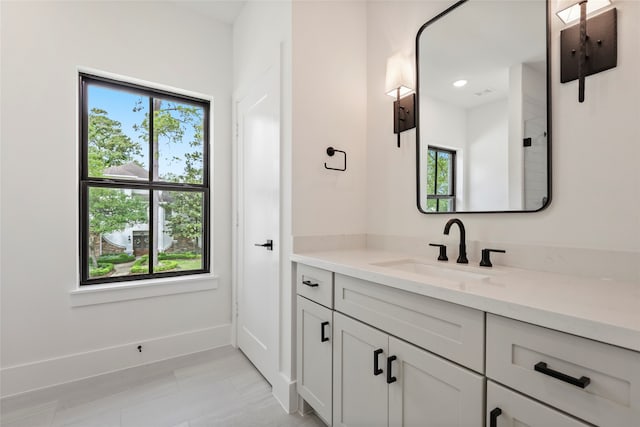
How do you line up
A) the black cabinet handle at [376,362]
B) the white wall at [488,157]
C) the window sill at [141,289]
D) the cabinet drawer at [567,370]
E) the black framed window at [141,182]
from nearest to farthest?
the cabinet drawer at [567,370] < the black cabinet handle at [376,362] < the white wall at [488,157] < the window sill at [141,289] < the black framed window at [141,182]

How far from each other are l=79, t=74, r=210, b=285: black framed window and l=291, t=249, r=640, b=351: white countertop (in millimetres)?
1834

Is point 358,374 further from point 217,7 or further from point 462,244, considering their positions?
point 217,7

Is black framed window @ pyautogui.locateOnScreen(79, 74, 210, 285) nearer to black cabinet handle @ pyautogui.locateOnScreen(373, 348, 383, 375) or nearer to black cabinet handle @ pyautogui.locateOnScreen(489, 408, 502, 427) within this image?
black cabinet handle @ pyautogui.locateOnScreen(373, 348, 383, 375)

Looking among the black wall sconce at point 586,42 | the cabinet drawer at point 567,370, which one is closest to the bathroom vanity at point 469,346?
the cabinet drawer at point 567,370

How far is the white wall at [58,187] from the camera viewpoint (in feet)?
6.30

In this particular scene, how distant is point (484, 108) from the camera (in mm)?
1490

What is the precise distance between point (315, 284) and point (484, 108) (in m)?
1.22

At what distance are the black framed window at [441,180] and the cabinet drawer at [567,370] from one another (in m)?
0.91

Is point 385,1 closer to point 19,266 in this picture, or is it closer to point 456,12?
point 456,12

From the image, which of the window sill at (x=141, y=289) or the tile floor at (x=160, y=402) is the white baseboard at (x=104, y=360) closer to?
the tile floor at (x=160, y=402)

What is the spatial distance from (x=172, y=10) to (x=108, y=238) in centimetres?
190

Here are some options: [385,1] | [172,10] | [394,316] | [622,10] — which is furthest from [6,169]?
[622,10]

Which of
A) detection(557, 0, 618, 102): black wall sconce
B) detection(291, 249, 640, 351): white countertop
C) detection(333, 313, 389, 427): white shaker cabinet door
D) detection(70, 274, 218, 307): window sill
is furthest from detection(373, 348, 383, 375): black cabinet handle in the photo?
detection(70, 274, 218, 307): window sill

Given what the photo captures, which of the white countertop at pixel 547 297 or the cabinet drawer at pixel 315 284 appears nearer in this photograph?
the white countertop at pixel 547 297
